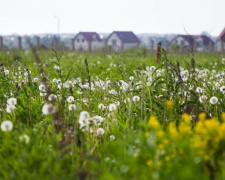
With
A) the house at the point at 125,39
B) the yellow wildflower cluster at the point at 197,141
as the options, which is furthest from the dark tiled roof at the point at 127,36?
the yellow wildflower cluster at the point at 197,141

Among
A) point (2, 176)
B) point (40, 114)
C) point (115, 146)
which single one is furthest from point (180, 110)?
point (2, 176)

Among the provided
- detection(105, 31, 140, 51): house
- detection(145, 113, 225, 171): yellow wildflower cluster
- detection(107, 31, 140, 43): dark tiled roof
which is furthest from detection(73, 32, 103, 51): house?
detection(145, 113, 225, 171): yellow wildflower cluster

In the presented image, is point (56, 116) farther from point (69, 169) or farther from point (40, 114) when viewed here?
point (40, 114)

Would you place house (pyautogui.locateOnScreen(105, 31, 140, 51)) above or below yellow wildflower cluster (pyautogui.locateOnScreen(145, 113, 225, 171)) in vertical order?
above

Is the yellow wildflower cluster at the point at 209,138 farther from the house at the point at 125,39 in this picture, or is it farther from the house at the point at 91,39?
the house at the point at 91,39

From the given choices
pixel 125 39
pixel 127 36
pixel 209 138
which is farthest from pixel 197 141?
pixel 125 39

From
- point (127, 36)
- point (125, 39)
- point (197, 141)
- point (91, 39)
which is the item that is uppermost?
point (127, 36)

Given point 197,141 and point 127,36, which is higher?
point 127,36

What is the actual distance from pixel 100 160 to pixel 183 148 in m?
1.00

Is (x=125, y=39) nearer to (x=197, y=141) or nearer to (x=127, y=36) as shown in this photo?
(x=127, y=36)

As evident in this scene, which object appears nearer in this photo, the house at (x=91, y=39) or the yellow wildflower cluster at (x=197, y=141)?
the yellow wildflower cluster at (x=197, y=141)

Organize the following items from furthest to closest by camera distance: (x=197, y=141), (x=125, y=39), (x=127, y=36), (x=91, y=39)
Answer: (x=91, y=39) → (x=125, y=39) → (x=127, y=36) → (x=197, y=141)

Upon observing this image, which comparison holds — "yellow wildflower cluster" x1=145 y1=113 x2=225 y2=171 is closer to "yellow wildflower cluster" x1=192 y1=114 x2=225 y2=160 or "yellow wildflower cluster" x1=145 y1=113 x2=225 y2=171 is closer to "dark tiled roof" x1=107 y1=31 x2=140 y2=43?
"yellow wildflower cluster" x1=192 y1=114 x2=225 y2=160

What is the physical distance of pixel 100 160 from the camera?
9.43 ft
